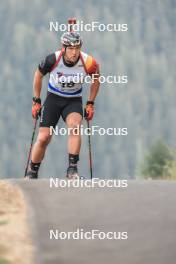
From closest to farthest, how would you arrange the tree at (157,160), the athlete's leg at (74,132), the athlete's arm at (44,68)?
1. the athlete's arm at (44,68)
2. the athlete's leg at (74,132)
3. the tree at (157,160)

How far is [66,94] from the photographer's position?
522 inches

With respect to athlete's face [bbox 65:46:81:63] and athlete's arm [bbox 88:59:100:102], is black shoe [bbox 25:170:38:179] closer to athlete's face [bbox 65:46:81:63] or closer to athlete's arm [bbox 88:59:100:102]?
athlete's arm [bbox 88:59:100:102]

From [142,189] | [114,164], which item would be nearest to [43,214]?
[142,189]

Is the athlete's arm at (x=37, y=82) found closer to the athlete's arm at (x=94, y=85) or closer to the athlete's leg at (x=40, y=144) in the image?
the athlete's leg at (x=40, y=144)

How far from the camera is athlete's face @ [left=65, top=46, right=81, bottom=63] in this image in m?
12.6

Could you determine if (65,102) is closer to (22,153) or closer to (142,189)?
(142,189)

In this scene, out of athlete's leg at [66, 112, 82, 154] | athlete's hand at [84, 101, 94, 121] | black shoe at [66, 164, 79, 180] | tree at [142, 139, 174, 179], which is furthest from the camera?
tree at [142, 139, 174, 179]

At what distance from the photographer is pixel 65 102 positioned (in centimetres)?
1338

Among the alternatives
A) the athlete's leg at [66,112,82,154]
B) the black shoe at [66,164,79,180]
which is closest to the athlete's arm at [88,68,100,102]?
the athlete's leg at [66,112,82,154]

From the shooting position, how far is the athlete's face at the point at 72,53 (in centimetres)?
1261

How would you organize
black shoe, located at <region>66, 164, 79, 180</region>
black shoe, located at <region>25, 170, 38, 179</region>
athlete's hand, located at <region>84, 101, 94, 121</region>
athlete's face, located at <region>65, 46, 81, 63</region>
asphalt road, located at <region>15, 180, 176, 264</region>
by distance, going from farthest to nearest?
1. athlete's hand, located at <region>84, 101, 94, 121</region>
2. black shoe, located at <region>25, 170, 38, 179</region>
3. black shoe, located at <region>66, 164, 79, 180</region>
4. athlete's face, located at <region>65, 46, 81, 63</region>
5. asphalt road, located at <region>15, 180, 176, 264</region>

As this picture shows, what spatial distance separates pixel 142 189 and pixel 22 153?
173456 millimetres

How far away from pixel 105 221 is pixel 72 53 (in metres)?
2.90

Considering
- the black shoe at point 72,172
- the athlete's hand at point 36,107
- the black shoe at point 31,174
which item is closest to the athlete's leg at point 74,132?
the black shoe at point 72,172
